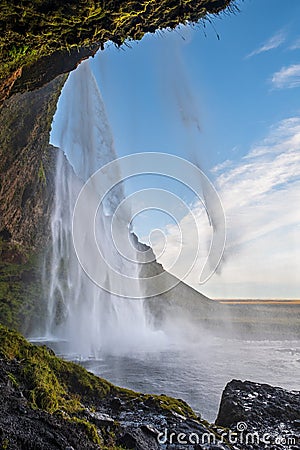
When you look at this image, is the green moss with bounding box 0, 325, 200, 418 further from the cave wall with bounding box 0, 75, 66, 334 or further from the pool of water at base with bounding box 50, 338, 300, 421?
the cave wall with bounding box 0, 75, 66, 334

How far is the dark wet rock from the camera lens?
685cm

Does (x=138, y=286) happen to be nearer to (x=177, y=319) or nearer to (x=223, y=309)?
(x=177, y=319)

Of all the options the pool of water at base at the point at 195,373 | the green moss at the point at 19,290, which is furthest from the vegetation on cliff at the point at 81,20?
the green moss at the point at 19,290

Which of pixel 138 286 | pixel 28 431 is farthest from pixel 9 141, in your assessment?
pixel 138 286

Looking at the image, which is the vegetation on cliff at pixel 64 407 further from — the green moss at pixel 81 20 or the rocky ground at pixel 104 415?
the green moss at pixel 81 20

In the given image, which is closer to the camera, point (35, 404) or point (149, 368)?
point (35, 404)

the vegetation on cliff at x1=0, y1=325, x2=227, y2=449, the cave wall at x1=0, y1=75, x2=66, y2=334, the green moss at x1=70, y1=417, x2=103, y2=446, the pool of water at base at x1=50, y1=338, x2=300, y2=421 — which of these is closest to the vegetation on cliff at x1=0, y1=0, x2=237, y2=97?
the vegetation on cliff at x1=0, y1=325, x2=227, y2=449

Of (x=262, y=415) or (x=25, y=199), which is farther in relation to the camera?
(x=25, y=199)

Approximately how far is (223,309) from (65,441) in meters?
82.9

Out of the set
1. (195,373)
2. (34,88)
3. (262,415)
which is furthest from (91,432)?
(195,373)

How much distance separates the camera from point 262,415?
8.05 meters

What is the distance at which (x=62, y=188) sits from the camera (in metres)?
38.3

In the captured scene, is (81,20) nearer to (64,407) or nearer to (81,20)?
(81,20)

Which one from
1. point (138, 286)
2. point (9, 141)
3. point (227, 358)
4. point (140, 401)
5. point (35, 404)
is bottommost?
point (227, 358)
